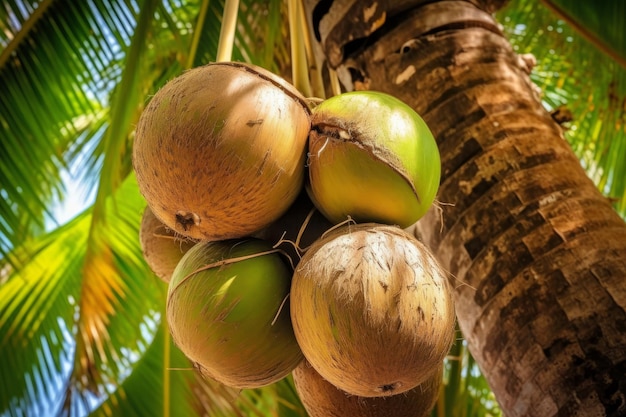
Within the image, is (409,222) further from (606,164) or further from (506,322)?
(606,164)

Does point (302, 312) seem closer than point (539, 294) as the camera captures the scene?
Yes

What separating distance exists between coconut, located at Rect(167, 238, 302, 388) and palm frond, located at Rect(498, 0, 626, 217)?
7.00 feet

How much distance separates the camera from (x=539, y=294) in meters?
1.29

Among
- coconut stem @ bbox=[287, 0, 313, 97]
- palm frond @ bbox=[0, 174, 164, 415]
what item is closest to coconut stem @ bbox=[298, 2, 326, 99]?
coconut stem @ bbox=[287, 0, 313, 97]

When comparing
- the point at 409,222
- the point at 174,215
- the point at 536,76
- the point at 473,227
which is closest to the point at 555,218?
the point at 473,227

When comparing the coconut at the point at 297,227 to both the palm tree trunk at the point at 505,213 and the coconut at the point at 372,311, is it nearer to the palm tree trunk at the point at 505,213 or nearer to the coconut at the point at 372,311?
the coconut at the point at 372,311

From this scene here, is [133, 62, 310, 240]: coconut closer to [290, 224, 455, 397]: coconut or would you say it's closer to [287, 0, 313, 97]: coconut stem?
[290, 224, 455, 397]: coconut

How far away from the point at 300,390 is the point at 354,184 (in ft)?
1.37

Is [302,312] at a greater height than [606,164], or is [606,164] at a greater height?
[302,312]

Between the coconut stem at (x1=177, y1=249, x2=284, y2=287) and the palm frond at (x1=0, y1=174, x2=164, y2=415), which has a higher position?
the coconut stem at (x1=177, y1=249, x2=284, y2=287)

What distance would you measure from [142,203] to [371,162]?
2541mm

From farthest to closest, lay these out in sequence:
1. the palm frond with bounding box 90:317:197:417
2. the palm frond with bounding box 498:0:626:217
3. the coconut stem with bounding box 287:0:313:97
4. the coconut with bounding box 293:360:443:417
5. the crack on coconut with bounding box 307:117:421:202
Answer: the palm frond with bounding box 498:0:626:217
the palm frond with bounding box 90:317:197:417
the coconut stem with bounding box 287:0:313:97
the coconut with bounding box 293:360:443:417
the crack on coconut with bounding box 307:117:421:202

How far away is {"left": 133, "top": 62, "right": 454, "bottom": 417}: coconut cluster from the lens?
38.2 inches

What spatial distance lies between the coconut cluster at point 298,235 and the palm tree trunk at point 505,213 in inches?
9.0
